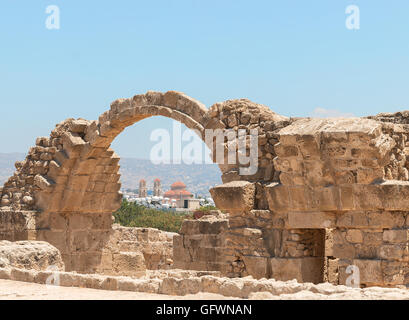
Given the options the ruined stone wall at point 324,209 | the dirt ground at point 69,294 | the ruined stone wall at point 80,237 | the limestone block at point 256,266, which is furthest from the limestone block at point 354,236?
the ruined stone wall at point 80,237

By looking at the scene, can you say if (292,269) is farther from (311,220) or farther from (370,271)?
(370,271)

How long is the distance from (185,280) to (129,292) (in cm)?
62

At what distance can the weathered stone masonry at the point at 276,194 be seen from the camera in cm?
838

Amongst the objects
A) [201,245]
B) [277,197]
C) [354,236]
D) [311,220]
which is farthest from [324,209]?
[201,245]

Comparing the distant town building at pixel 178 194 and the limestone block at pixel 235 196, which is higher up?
the distant town building at pixel 178 194

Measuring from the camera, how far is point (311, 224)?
29.5 ft

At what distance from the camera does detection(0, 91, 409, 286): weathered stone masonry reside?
8.38 meters

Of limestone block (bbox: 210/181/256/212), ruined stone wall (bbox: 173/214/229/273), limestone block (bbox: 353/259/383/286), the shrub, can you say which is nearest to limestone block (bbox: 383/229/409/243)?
limestone block (bbox: 353/259/383/286)

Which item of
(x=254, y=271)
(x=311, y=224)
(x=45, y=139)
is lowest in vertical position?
(x=254, y=271)

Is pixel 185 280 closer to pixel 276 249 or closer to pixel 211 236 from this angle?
pixel 276 249

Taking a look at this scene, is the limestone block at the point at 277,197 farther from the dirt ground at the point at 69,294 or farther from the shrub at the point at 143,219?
the shrub at the point at 143,219

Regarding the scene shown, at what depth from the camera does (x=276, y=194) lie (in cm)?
925
